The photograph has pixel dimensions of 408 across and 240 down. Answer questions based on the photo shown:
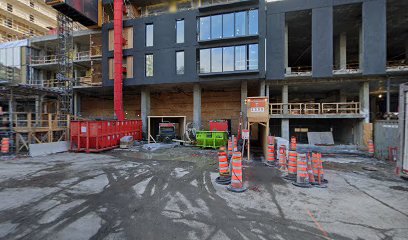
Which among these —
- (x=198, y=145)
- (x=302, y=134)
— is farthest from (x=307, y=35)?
(x=198, y=145)

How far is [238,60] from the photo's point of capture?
20938 mm

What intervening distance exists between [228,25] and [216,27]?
1.35 metres

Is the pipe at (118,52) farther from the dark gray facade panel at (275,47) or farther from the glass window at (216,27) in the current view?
the dark gray facade panel at (275,47)

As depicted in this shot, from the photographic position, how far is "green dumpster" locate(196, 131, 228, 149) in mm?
17984

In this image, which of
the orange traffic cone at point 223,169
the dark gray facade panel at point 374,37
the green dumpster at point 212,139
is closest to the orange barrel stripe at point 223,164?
the orange traffic cone at point 223,169

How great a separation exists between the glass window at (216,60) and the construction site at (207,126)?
23cm

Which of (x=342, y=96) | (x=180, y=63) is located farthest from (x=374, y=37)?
(x=180, y=63)

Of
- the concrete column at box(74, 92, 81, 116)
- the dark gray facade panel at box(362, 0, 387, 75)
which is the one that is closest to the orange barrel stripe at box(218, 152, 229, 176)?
the dark gray facade panel at box(362, 0, 387, 75)

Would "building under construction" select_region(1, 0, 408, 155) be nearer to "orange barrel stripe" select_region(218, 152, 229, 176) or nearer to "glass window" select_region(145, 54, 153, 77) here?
"glass window" select_region(145, 54, 153, 77)

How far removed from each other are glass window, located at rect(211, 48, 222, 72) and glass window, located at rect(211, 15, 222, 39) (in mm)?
1484

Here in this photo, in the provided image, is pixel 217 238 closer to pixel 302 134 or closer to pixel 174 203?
pixel 174 203

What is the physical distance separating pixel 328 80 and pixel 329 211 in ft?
63.6

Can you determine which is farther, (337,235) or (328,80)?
(328,80)

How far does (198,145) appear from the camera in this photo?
61.2 feet
